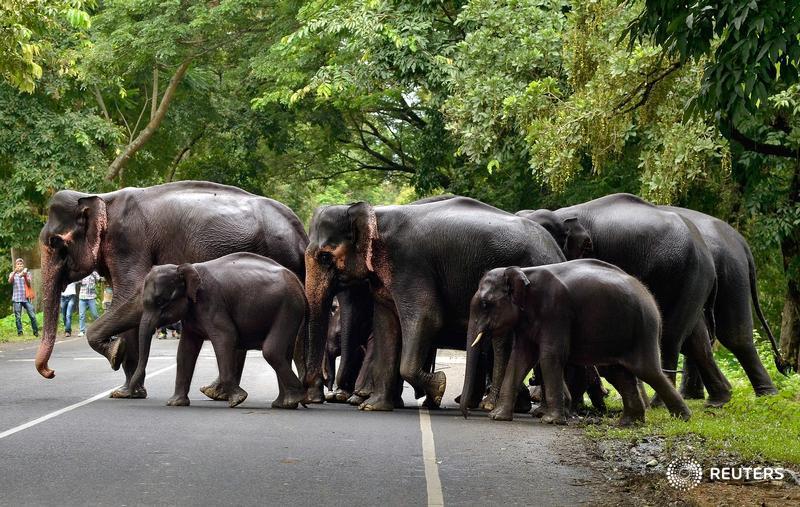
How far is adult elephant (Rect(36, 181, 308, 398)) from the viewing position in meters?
16.3

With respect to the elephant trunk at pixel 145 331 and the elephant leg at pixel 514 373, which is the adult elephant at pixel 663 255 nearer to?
the elephant leg at pixel 514 373

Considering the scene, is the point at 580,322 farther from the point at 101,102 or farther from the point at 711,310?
the point at 101,102

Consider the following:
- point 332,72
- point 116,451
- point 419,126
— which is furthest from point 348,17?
point 116,451

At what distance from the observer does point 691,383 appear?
17.6m

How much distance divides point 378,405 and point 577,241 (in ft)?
9.47

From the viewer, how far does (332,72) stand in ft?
94.7

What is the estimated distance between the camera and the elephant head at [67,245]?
16.4 meters

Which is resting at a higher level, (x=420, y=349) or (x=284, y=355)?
(x=420, y=349)

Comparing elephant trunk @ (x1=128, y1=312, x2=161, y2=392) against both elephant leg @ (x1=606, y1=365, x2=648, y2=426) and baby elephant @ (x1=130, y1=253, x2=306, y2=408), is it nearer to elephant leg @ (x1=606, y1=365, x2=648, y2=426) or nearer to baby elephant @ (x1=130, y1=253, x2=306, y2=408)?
baby elephant @ (x1=130, y1=253, x2=306, y2=408)

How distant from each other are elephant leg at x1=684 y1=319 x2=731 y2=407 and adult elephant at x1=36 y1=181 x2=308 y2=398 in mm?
4548

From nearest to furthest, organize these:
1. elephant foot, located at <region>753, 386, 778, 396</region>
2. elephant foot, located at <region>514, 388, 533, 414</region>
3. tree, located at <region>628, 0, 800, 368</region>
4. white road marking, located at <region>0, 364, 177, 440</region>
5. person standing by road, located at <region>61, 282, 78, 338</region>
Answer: tree, located at <region>628, 0, 800, 368</region>
white road marking, located at <region>0, 364, 177, 440</region>
elephant foot, located at <region>514, 388, 533, 414</region>
elephant foot, located at <region>753, 386, 778, 396</region>
person standing by road, located at <region>61, 282, 78, 338</region>

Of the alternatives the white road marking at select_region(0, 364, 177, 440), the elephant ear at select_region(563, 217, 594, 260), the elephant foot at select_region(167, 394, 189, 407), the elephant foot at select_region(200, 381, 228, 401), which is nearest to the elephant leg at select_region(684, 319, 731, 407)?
the elephant ear at select_region(563, 217, 594, 260)

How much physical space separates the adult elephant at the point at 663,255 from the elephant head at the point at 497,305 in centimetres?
224

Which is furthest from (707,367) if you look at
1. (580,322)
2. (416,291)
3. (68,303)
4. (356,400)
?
(68,303)
